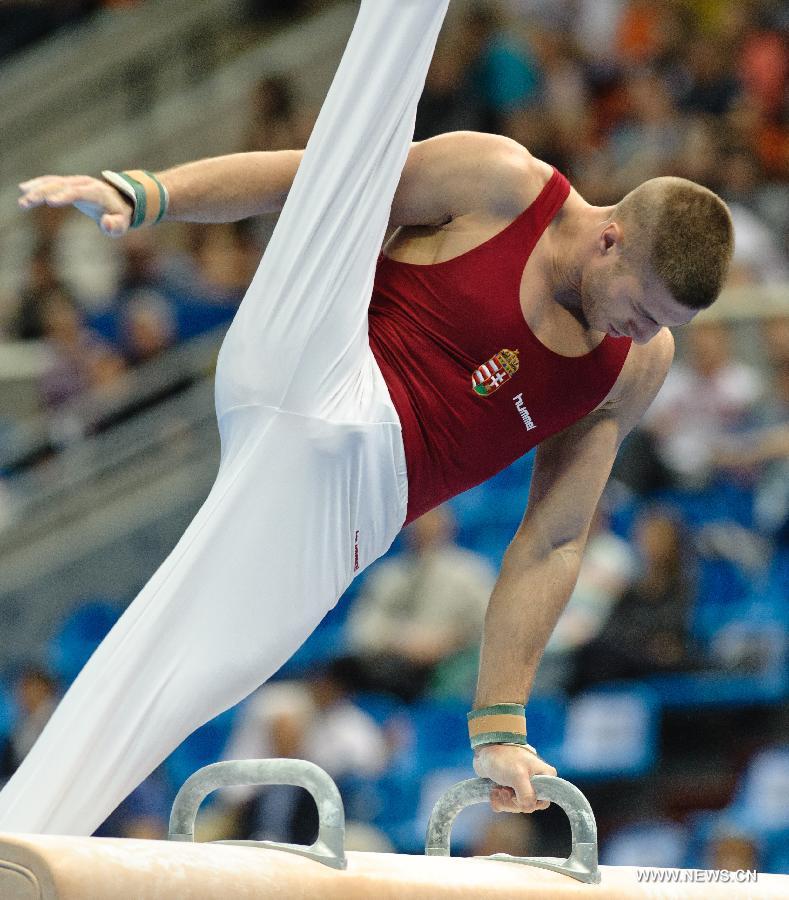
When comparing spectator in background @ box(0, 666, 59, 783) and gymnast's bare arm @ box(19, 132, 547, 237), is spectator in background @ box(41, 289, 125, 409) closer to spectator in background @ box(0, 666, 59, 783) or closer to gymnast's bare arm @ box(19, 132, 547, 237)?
spectator in background @ box(0, 666, 59, 783)

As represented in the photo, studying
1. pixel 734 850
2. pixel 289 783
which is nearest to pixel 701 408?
pixel 734 850

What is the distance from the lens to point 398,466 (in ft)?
10.7

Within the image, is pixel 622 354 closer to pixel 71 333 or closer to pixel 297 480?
pixel 297 480

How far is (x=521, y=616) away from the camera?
352cm

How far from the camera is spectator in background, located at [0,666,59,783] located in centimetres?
764

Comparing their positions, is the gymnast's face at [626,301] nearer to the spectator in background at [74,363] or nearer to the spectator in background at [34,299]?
the spectator in background at [74,363]

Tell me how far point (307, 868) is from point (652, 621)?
15.4ft

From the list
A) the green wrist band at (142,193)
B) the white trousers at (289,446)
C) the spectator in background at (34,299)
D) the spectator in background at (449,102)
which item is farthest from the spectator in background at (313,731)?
the green wrist band at (142,193)

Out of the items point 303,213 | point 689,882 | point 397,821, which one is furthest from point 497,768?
point 397,821

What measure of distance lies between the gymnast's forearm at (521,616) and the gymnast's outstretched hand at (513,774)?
0.52 ft

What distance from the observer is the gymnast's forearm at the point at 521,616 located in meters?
3.47

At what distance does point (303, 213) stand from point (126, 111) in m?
9.03

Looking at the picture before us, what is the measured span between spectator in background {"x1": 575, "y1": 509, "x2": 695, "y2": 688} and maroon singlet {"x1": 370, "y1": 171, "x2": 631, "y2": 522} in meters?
3.60

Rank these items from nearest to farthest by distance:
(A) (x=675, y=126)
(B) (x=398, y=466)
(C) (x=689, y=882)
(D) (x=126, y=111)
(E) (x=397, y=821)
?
(C) (x=689, y=882) < (B) (x=398, y=466) < (E) (x=397, y=821) < (A) (x=675, y=126) < (D) (x=126, y=111)
